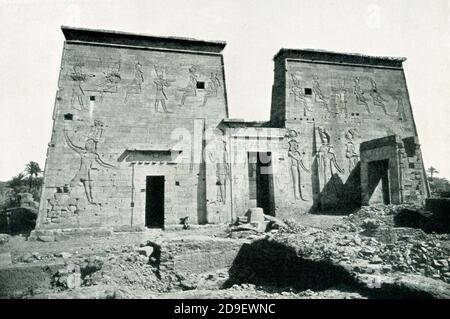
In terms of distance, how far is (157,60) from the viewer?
460 inches

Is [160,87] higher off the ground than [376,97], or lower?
lower

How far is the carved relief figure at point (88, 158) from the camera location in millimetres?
10211

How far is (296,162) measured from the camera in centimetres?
1224

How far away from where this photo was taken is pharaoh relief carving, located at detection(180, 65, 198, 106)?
11672mm

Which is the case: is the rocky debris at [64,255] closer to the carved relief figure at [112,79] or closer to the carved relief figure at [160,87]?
the carved relief figure at [160,87]

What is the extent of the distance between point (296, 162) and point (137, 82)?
286 inches

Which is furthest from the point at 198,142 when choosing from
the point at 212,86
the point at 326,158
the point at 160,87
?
the point at 326,158

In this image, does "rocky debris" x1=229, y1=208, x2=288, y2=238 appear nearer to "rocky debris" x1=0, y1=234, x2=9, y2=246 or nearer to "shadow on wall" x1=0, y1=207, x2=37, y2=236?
"rocky debris" x1=0, y1=234, x2=9, y2=246

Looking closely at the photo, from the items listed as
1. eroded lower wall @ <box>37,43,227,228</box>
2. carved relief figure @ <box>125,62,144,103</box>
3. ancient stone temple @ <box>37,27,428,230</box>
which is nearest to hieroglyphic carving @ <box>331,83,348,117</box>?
ancient stone temple @ <box>37,27,428,230</box>

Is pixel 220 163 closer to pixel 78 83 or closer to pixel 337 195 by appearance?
pixel 337 195

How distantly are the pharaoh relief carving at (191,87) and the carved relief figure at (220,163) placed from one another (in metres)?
2.05

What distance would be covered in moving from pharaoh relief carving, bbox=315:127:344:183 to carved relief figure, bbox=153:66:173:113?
6.75 meters

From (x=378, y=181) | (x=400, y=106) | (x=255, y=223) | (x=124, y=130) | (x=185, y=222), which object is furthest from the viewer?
(x=400, y=106)

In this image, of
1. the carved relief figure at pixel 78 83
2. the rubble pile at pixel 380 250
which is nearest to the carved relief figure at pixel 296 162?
the rubble pile at pixel 380 250
